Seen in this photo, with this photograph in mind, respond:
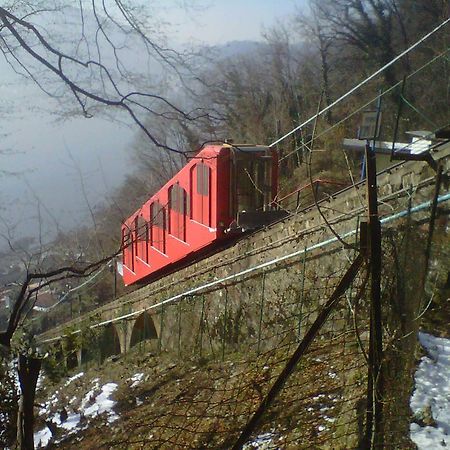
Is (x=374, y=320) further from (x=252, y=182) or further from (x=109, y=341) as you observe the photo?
(x=109, y=341)

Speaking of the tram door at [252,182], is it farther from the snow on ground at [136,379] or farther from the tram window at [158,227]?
the snow on ground at [136,379]

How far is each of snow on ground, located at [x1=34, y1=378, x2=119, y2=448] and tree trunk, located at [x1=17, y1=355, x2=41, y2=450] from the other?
2637 mm

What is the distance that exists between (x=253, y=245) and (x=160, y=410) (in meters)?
3.10

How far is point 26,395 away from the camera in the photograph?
4.20 m

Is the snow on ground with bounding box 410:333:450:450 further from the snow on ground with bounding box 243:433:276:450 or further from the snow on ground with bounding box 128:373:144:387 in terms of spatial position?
the snow on ground with bounding box 128:373:144:387

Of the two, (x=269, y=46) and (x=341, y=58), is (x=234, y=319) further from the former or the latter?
(x=269, y=46)

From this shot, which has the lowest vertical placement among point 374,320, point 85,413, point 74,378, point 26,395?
point 85,413

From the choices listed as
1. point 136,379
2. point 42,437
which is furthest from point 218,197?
point 42,437

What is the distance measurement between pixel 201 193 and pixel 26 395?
21.9 feet

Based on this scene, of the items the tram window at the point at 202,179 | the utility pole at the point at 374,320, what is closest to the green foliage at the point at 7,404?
the utility pole at the point at 374,320

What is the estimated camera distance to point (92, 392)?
28.1ft

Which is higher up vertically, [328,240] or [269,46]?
[269,46]

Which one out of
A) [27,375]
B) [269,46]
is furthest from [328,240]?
[269,46]

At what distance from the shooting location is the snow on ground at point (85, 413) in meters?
7.15
